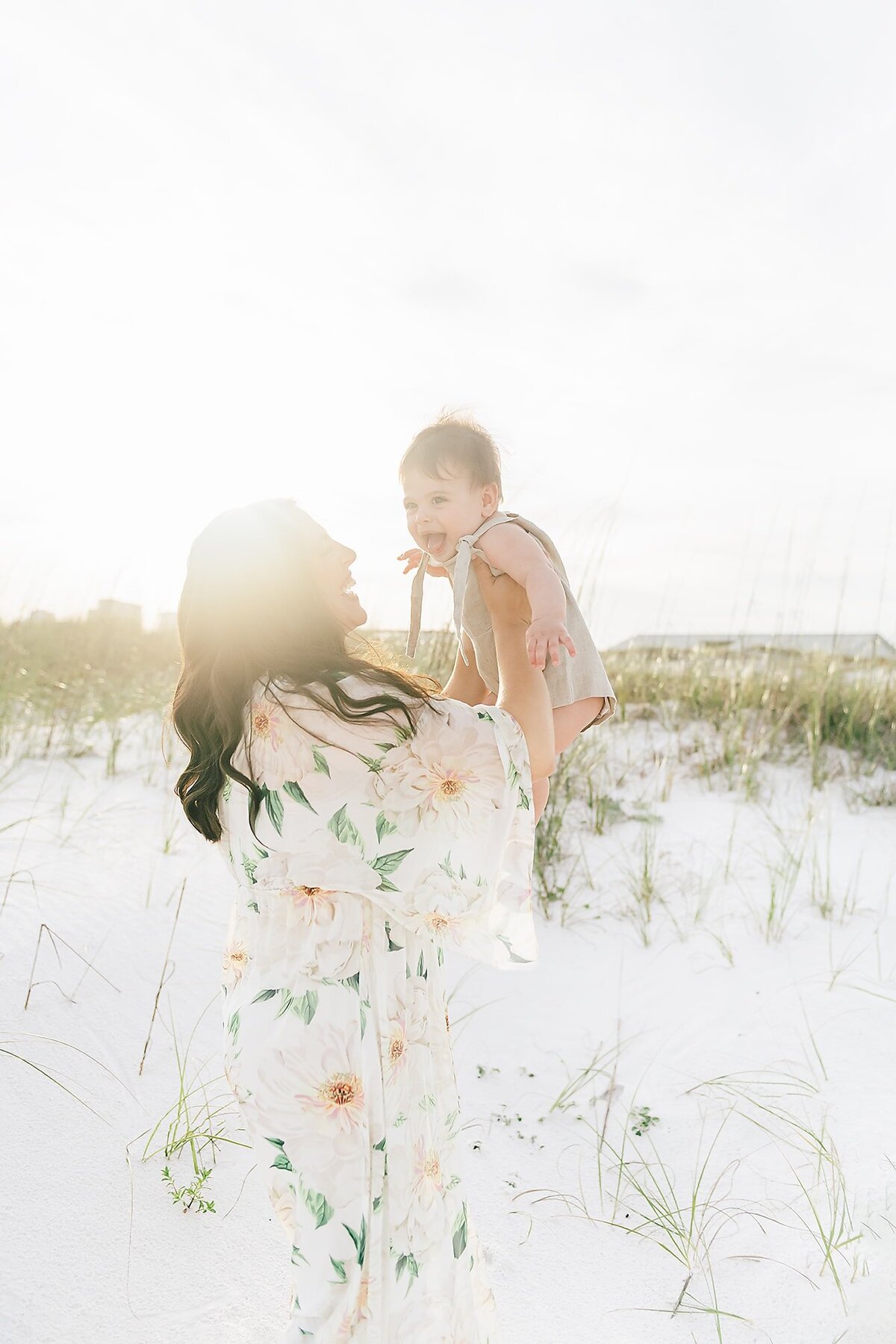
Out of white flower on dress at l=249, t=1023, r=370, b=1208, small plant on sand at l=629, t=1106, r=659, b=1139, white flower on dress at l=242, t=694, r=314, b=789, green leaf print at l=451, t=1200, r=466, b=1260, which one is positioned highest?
white flower on dress at l=242, t=694, r=314, b=789

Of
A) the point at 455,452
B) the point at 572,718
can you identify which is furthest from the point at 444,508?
the point at 572,718

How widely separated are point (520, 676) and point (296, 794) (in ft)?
1.44

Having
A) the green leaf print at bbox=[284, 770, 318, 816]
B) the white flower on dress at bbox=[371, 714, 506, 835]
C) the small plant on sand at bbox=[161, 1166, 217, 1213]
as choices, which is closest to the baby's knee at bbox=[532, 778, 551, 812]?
the white flower on dress at bbox=[371, 714, 506, 835]

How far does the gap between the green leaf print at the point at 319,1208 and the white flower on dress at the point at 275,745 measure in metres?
0.64

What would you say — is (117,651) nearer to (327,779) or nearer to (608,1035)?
(608,1035)

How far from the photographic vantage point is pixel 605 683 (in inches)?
73.9

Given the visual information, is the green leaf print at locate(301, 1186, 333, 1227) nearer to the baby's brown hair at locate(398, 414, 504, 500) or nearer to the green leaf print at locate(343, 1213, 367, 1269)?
the green leaf print at locate(343, 1213, 367, 1269)

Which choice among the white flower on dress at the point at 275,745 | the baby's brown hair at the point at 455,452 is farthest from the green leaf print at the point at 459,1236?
the baby's brown hair at the point at 455,452

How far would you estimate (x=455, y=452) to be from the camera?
1.83 m

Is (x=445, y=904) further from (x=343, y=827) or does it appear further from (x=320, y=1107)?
(x=320, y=1107)

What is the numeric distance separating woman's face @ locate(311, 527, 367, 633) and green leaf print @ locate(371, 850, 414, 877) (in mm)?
379

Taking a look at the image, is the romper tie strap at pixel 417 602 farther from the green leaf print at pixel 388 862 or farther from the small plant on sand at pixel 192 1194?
the small plant on sand at pixel 192 1194

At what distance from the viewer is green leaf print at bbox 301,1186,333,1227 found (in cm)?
143

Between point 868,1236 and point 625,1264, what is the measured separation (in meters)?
0.54
